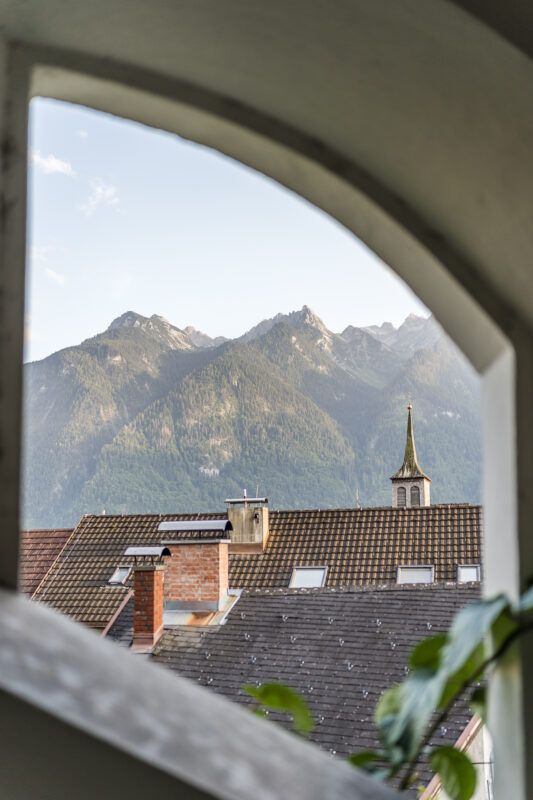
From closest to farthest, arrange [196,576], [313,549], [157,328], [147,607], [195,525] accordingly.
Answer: [147,607] → [196,576] → [195,525] → [313,549] → [157,328]

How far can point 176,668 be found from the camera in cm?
696

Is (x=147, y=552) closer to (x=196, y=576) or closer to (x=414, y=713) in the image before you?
(x=196, y=576)

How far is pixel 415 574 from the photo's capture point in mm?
11977

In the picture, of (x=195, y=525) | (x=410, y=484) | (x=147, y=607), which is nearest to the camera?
(x=147, y=607)

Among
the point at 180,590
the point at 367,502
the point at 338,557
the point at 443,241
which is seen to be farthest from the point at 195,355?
the point at 443,241

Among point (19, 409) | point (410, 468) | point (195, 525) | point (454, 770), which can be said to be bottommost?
point (454, 770)

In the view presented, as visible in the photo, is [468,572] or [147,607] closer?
[147,607]

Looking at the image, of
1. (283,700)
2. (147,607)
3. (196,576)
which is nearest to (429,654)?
(283,700)

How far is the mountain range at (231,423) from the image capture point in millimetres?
34281

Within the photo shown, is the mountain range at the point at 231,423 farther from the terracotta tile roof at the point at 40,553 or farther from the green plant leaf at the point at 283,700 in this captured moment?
the green plant leaf at the point at 283,700

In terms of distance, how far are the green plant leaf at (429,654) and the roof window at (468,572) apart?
11.3 meters

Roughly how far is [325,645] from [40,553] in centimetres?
805

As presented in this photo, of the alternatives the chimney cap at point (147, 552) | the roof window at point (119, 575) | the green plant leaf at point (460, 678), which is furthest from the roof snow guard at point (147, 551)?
Answer: the green plant leaf at point (460, 678)

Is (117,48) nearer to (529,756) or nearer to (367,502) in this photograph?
(529,756)
